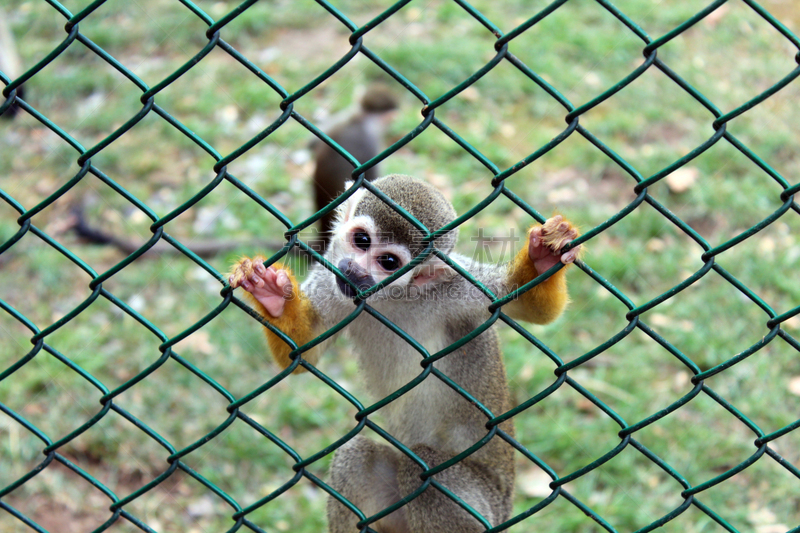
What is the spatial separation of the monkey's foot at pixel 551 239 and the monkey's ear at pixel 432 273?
43 cm

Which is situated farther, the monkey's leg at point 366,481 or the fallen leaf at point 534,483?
the fallen leaf at point 534,483

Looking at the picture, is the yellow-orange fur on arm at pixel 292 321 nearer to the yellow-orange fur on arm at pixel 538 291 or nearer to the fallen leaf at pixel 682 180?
the yellow-orange fur on arm at pixel 538 291

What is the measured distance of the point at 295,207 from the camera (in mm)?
5273

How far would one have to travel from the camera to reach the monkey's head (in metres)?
2.14

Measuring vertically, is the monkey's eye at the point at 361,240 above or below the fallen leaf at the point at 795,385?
below

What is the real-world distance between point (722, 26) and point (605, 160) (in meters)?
2.37

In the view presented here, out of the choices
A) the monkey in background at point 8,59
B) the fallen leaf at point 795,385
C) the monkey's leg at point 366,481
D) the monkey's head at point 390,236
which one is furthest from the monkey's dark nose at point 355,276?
the monkey in background at point 8,59

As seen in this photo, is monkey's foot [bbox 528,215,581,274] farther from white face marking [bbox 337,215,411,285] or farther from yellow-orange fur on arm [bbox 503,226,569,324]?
white face marking [bbox 337,215,411,285]

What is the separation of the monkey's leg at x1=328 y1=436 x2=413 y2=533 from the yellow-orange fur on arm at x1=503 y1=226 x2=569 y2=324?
919 mm

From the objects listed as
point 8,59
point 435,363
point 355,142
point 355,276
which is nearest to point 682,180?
point 355,142

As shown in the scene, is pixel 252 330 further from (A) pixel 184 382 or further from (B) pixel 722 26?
(B) pixel 722 26

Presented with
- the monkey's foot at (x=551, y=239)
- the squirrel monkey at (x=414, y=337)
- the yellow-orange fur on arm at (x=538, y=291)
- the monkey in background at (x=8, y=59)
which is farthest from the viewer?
the monkey in background at (x=8, y=59)

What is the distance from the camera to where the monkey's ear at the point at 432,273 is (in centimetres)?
226

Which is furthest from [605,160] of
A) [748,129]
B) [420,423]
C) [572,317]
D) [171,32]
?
[171,32]
